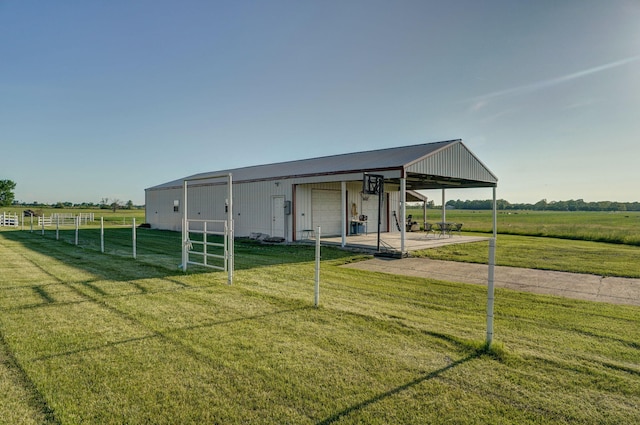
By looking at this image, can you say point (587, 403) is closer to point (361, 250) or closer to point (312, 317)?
point (312, 317)

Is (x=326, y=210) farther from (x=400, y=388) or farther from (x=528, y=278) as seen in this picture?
(x=400, y=388)

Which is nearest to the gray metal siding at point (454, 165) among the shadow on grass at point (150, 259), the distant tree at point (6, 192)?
the shadow on grass at point (150, 259)

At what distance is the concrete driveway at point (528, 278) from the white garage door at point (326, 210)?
7.26m

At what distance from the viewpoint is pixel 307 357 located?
3646mm

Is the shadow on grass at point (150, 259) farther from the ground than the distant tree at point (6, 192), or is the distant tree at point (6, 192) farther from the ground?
the distant tree at point (6, 192)

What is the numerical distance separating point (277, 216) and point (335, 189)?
3.52 metres

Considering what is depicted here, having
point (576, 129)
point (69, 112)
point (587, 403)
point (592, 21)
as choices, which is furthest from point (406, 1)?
point (69, 112)

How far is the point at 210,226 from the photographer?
21391mm

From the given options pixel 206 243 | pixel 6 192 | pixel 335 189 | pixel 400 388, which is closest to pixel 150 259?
pixel 206 243

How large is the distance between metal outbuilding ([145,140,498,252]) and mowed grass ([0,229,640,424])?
7.82m

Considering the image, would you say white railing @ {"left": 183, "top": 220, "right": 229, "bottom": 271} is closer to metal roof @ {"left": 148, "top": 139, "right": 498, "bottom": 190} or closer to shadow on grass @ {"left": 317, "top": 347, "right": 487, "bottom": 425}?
metal roof @ {"left": 148, "top": 139, "right": 498, "bottom": 190}

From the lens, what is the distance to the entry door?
16.9 m

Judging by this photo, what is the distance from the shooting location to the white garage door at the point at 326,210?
17.6 m

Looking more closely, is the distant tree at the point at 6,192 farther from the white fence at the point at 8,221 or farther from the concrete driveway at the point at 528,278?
the concrete driveway at the point at 528,278
